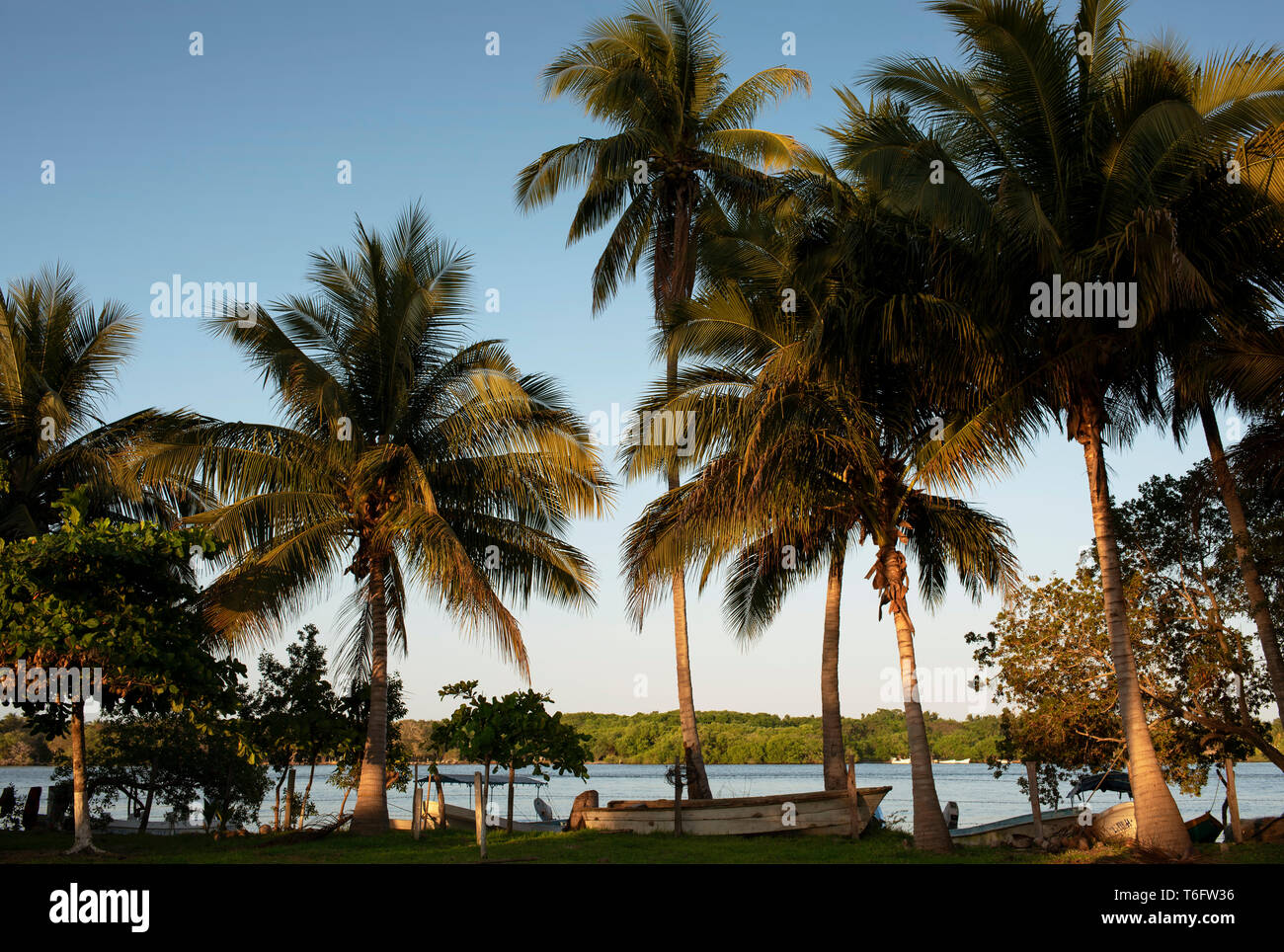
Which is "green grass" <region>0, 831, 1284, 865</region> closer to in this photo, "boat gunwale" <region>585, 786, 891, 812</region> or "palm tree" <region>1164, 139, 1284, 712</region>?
"boat gunwale" <region>585, 786, 891, 812</region>

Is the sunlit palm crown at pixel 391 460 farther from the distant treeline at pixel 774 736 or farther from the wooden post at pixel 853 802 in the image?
the distant treeline at pixel 774 736

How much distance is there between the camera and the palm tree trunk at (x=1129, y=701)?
1212 centimetres

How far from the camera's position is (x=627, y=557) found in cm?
1852

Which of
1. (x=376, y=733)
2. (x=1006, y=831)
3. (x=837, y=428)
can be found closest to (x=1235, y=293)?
(x=837, y=428)

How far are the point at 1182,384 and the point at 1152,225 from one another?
2.96m

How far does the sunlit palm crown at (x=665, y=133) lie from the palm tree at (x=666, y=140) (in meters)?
0.02

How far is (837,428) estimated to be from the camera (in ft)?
51.1

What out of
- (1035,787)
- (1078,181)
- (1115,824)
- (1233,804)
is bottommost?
Answer: (1115,824)

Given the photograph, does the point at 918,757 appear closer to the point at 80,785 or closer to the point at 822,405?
the point at 822,405

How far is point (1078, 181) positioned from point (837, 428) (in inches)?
190
